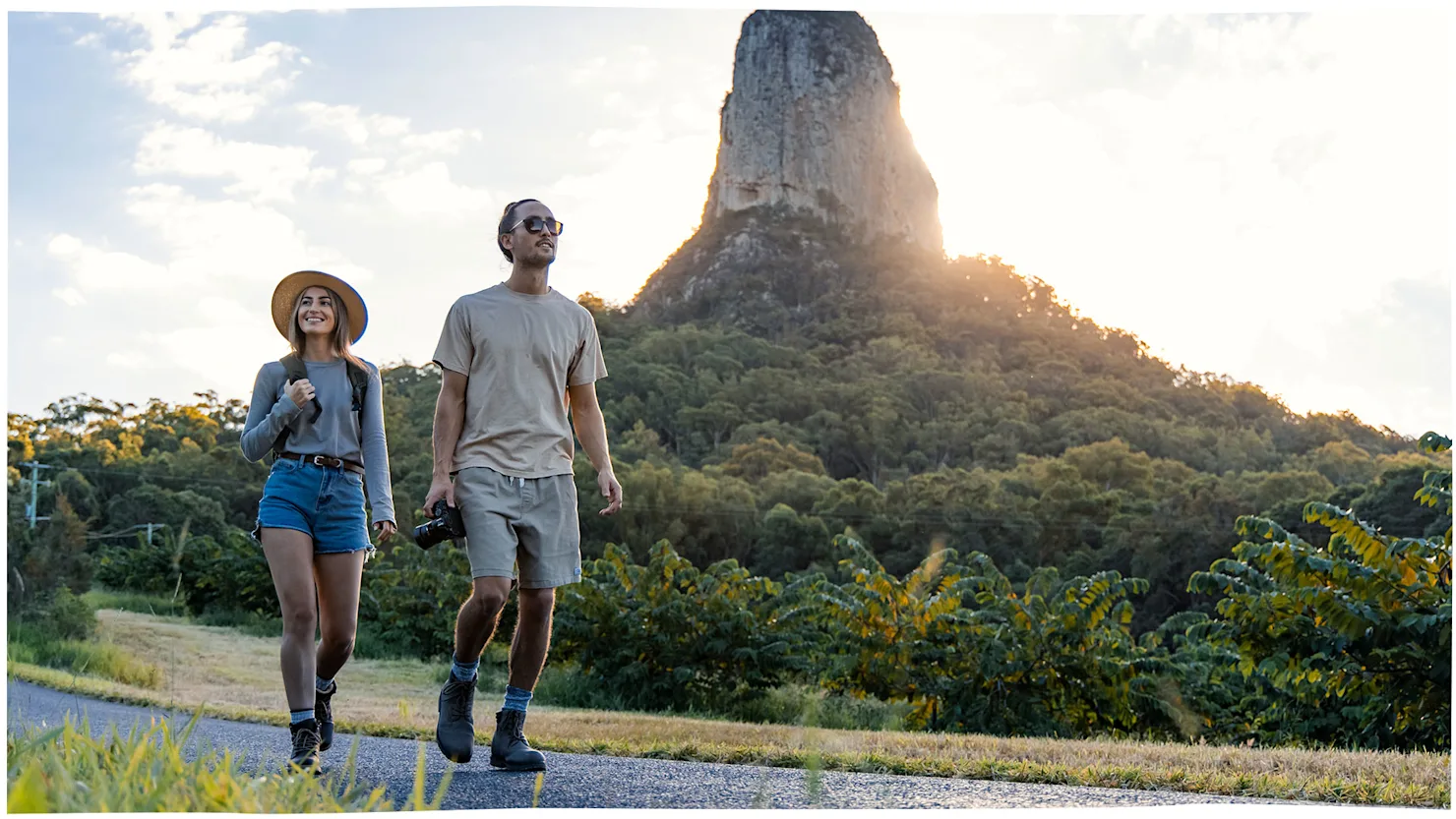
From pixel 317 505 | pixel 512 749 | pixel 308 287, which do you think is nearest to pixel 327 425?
pixel 317 505

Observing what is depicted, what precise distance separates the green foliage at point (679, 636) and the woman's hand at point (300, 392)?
9.24m

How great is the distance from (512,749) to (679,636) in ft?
31.3

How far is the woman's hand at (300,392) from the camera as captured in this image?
151 inches

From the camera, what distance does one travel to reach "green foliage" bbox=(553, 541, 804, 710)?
13.1m

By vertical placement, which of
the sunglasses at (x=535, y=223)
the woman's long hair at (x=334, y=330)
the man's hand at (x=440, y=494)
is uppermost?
the sunglasses at (x=535, y=223)

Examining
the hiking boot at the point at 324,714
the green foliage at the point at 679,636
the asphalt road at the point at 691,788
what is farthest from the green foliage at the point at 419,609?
the hiking boot at the point at 324,714

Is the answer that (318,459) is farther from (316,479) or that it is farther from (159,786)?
(159,786)

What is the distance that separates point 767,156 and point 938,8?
226 feet

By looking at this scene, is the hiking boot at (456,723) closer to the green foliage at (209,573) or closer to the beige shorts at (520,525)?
the beige shorts at (520,525)

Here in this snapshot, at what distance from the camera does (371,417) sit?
4.03m

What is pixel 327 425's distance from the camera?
3.94m

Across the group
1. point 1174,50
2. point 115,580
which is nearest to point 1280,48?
point 1174,50

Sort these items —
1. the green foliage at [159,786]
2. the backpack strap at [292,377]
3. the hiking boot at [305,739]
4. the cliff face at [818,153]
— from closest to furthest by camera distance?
1. the green foliage at [159,786]
2. the hiking boot at [305,739]
3. the backpack strap at [292,377]
4. the cliff face at [818,153]

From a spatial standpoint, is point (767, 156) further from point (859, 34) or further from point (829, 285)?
point (829, 285)
